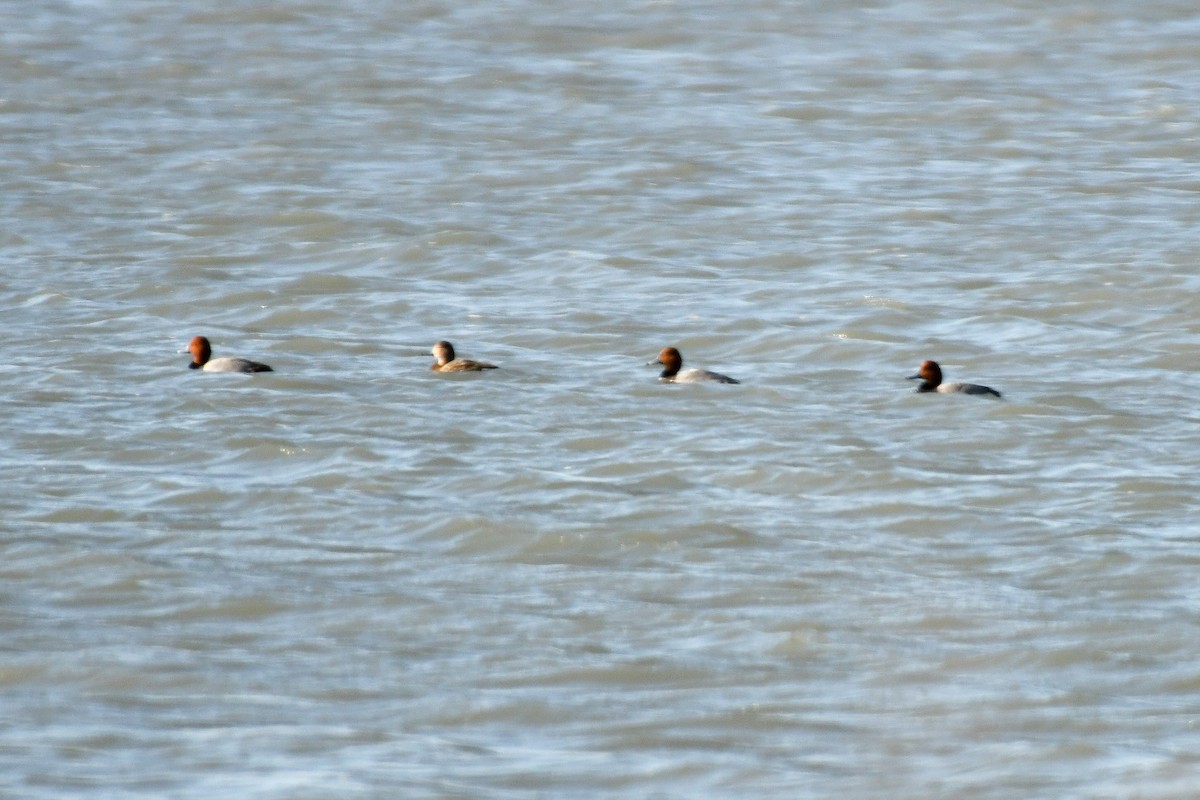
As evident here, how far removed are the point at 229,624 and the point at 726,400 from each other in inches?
197

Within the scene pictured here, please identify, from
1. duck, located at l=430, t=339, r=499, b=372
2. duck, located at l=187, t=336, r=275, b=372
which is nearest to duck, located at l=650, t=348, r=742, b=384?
duck, located at l=430, t=339, r=499, b=372

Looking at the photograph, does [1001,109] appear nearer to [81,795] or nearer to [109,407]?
[109,407]

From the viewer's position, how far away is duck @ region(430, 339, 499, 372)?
45.4ft

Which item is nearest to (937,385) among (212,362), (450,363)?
(450,363)

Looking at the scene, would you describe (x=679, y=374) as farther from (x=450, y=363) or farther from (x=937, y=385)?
(x=937, y=385)

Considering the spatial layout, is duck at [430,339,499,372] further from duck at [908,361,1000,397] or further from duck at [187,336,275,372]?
duck at [908,361,1000,397]

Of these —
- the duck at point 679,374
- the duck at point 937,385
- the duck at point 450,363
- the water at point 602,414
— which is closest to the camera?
the water at point 602,414

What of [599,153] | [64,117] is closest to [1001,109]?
[599,153]

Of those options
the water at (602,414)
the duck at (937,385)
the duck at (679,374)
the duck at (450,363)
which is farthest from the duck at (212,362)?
the duck at (937,385)

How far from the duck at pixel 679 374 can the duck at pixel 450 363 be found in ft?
3.54

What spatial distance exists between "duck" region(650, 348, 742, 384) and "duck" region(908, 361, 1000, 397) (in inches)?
45.1

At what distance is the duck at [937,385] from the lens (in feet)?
43.3

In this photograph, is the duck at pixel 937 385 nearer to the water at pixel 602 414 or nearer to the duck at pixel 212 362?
the water at pixel 602 414

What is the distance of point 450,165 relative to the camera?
2075 cm
